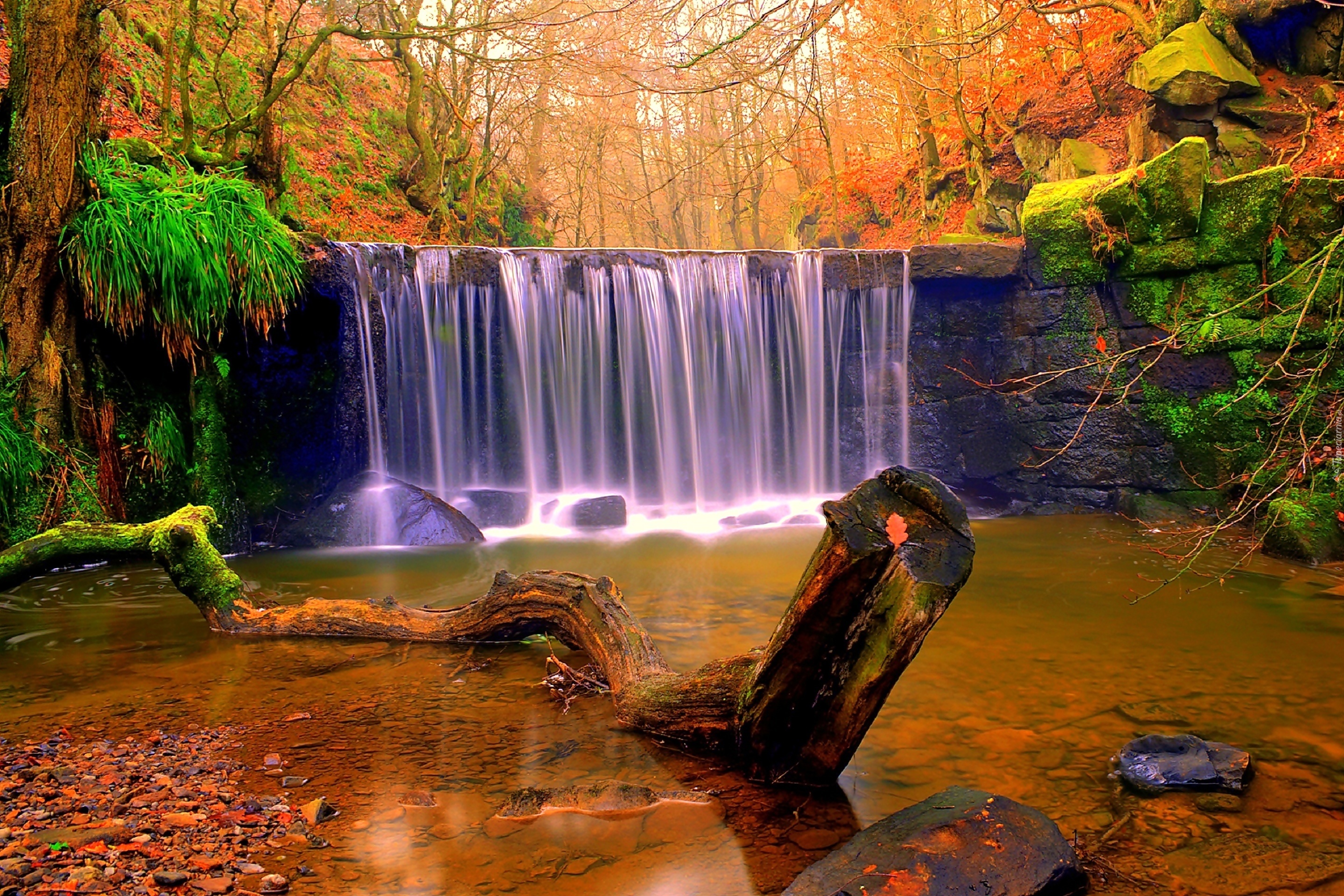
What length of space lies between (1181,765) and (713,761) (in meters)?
1.75

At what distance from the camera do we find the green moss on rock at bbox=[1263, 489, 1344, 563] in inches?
259

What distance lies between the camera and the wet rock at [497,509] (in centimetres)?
916

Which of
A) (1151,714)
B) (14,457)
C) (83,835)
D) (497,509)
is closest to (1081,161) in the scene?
(497,509)

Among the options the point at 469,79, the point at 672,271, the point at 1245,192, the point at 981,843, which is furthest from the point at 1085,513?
the point at 469,79

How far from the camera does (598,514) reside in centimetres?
930

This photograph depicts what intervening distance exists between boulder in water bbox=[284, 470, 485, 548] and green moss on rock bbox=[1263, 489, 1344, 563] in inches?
275

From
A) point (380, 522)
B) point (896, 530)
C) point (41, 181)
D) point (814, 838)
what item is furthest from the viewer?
point (380, 522)

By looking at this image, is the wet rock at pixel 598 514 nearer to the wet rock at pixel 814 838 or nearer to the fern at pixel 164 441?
the fern at pixel 164 441

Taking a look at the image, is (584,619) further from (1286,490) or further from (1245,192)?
(1245,192)

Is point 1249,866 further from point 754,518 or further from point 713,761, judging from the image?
point 754,518

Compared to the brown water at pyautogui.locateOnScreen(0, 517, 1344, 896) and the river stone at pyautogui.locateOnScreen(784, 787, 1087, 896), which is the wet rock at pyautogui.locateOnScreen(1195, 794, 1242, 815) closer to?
the brown water at pyautogui.locateOnScreen(0, 517, 1344, 896)

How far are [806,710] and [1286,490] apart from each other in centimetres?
663

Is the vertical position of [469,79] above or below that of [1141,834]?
above

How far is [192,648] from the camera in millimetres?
4613
